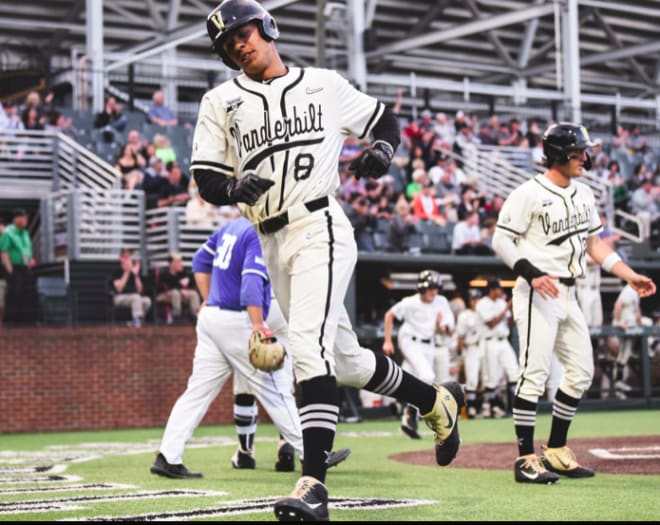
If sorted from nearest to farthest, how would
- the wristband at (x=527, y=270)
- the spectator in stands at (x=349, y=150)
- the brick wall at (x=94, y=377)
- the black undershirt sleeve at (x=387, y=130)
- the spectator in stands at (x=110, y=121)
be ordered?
the black undershirt sleeve at (x=387, y=130) → the wristband at (x=527, y=270) → the brick wall at (x=94, y=377) → the spectator in stands at (x=349, y=150) → the spectator in stands at (x=110, y=121)

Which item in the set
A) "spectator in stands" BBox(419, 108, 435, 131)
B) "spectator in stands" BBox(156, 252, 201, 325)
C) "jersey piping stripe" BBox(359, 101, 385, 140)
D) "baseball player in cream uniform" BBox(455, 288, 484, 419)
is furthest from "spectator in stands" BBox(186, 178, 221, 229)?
"jersey piping stripe" BBox(359, 101, 385, 140)

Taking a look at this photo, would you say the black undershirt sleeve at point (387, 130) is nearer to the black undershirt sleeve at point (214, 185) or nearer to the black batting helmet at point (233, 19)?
the black batting helmet at point (233, 19)

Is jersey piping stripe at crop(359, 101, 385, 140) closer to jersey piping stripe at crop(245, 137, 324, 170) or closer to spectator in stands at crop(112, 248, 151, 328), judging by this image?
jersey piping stripe at crop(245, 137, 324, 170)

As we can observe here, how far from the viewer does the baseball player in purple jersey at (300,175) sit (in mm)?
5906

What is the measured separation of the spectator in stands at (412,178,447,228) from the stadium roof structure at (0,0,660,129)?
6.85m

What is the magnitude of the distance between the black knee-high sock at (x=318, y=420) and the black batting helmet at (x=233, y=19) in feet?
5.67

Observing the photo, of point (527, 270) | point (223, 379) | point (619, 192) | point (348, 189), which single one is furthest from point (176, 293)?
point (619, 192)

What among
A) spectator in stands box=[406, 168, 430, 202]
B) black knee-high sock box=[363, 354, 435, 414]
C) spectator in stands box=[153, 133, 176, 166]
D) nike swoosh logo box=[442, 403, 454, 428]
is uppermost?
spectator in stands box=[153, 133, 176, 166]

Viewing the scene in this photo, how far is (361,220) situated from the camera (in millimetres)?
21188

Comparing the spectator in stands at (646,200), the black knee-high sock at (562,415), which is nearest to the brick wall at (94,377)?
the black knee-high sock at (562,415)

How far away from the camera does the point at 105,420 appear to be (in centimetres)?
1798

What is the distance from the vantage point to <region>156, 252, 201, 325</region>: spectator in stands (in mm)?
18984

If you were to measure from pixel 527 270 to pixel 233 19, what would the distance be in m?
3.15

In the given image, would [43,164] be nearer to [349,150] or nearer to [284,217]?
[349,150]
